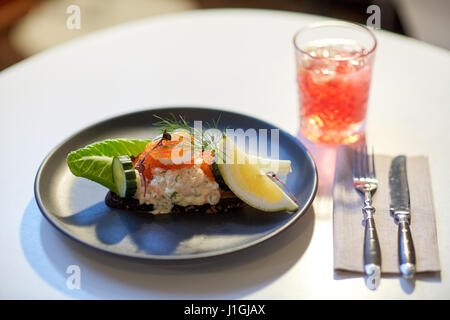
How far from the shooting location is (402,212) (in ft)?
4.09

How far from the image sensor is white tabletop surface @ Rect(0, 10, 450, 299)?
3.69 feet

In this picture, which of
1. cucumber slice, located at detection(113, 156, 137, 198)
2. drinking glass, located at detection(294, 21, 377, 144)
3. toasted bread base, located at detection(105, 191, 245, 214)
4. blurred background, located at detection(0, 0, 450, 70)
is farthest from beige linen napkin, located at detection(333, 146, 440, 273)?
blurred background, located at detection(0, 0, 450, 70)

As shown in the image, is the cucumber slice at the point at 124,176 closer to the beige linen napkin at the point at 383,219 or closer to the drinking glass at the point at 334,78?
the beige linen napkin at the point at 383,219

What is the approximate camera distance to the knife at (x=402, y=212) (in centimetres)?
111

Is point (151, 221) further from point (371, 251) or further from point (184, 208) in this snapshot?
point (371, 251)

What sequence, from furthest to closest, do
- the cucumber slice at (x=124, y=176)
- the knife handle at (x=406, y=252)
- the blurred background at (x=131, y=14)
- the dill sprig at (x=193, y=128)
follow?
the blurred background at (x=131, y=14) → the dill sprig at (x=193, y=128) → the cucumber slice at (x=124, y=176) → the knife handle at (x=406, y=252)

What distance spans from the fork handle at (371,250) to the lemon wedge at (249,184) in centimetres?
16

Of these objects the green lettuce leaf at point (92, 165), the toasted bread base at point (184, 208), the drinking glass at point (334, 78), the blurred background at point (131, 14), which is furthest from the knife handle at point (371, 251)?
the blurred background at point (131, 14)

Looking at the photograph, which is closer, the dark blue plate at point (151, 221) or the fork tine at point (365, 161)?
the dark blue plate at point (151, 221)

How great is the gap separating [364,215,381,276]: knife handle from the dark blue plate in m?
0.14

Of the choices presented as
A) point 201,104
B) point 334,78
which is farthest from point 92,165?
point 334,78
